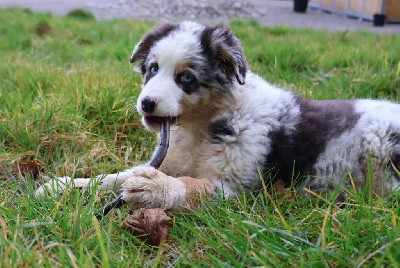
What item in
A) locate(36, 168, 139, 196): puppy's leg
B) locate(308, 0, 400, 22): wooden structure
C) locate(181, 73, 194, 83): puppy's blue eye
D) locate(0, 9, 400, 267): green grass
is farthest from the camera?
locate(308, 0, 400, 22): wooden structure

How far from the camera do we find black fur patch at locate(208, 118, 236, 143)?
2895 millimetres

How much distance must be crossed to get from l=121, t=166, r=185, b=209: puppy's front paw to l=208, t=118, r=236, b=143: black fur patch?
0.51 metres

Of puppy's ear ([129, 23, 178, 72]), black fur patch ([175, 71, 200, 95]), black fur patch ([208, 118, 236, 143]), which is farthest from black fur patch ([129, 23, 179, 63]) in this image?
black fur patch ([208, 118, 236, 143])

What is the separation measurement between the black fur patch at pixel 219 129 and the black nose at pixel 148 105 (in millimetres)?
425

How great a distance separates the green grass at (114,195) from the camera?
1813 mm

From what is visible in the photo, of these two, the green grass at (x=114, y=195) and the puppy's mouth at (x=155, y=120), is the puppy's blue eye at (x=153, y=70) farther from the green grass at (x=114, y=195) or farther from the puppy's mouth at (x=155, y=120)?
the green grass at (x=114, y=195)

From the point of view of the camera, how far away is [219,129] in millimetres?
2920

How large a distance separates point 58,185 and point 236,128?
110 centimetres

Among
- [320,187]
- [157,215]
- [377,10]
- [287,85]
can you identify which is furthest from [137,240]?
[377,10]

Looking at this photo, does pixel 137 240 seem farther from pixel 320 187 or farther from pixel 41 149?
pixel 41 149

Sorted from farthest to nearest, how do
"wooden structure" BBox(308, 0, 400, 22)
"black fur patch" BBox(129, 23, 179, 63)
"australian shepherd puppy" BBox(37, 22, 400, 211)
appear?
1. "wooden structure" BBox(308, 0, 400, 22)
2. "black fur patch" BBox(129, 23, 179, 63)
3. "australian shepherd puppy" BBox(37, 22, 400, 211)

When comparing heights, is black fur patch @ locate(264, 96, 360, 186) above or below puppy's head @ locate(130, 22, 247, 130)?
below

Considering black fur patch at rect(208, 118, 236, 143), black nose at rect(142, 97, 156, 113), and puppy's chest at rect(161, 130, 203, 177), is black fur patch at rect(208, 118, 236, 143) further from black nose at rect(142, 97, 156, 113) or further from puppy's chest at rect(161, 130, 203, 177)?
black nose at rect(142, 97, 156, 113)

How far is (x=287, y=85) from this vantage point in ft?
15.4
